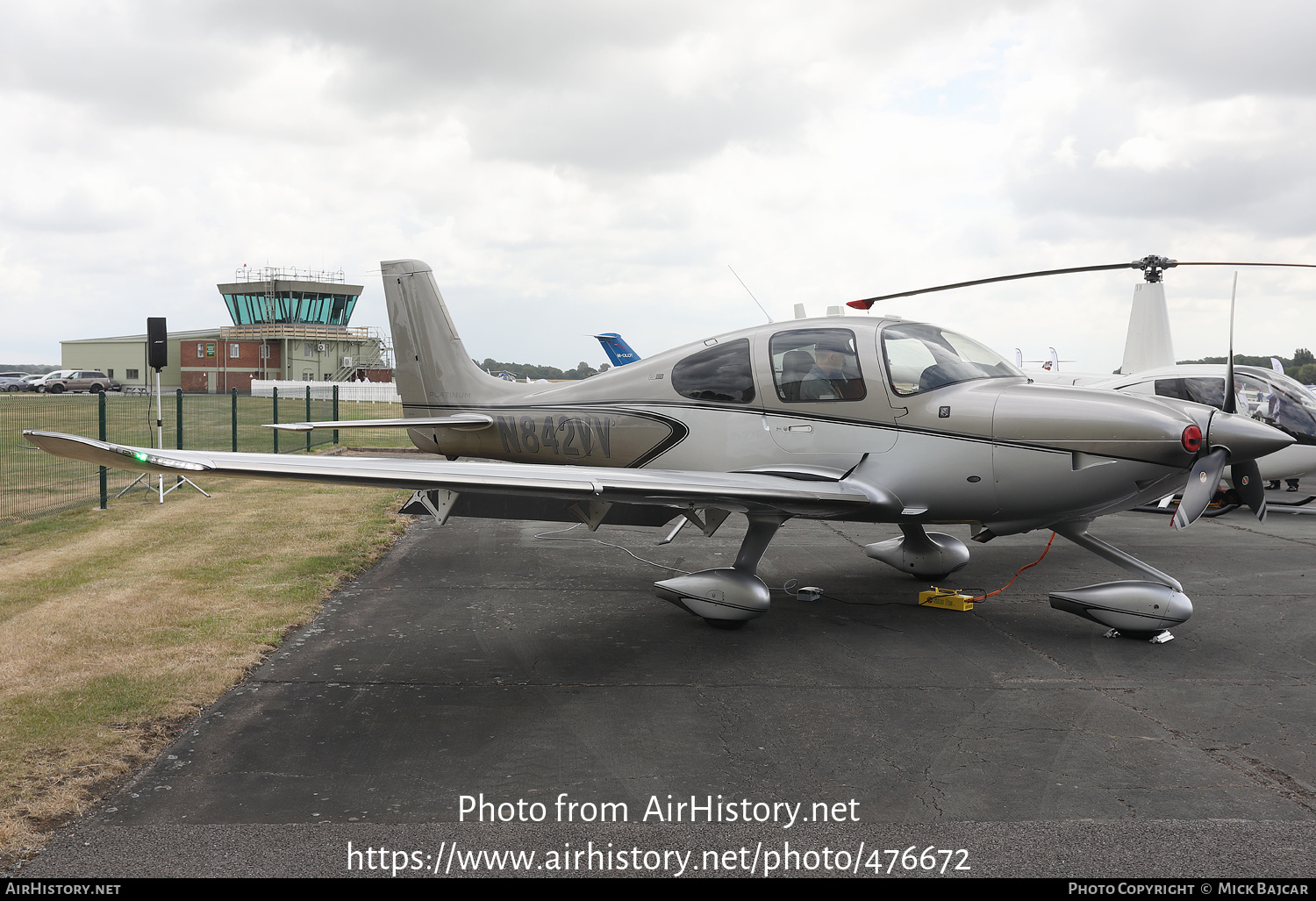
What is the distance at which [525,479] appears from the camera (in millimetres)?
5465

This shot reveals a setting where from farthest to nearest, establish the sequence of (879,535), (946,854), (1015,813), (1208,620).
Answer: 1. (879,535)
2. (1208,620)
3. (1015,813)
4. (946,854)

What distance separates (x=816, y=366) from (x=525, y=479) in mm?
2674

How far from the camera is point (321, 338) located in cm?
6981

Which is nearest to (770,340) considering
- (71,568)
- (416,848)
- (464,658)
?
(464,658)

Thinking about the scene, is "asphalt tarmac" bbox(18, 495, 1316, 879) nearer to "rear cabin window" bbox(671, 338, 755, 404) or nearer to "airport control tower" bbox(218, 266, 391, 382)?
"rear cabin window" bbox(671, 338, 755, 404)

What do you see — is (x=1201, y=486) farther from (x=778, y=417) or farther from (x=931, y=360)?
(x=778, y=417)

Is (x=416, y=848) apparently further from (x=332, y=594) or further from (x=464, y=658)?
(x=332, y=594)

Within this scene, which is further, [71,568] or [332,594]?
[71,568]

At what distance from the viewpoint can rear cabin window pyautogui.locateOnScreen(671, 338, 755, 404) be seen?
Result: 7156 millimetres

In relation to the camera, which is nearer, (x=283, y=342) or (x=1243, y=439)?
(x=1243, y=439)

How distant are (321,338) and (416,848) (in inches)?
2851

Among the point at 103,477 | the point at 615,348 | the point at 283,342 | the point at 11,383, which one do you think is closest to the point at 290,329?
the point at 283,342

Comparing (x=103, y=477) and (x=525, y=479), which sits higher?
(x=525, y=479)

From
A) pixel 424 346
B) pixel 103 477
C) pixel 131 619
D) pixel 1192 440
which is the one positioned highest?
pixel 424 346
